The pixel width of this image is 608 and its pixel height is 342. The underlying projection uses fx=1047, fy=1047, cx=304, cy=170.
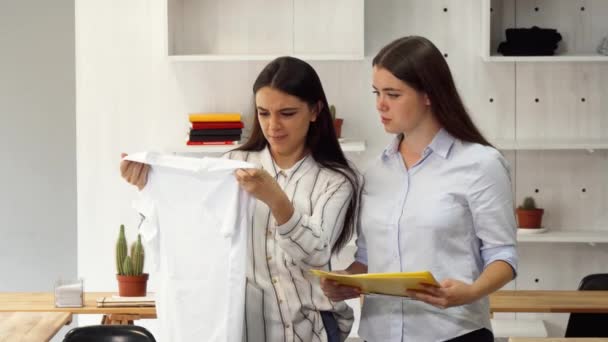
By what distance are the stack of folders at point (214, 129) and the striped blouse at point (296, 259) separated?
251cm

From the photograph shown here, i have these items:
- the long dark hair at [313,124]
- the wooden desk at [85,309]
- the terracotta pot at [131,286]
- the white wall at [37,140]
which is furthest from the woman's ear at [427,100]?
the white wall at [37,140]

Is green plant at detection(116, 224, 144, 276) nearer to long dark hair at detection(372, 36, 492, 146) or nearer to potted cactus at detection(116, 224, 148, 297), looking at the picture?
potted cactus at detection(116, 224, 148, 297)

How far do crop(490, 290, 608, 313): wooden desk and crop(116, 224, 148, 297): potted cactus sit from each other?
1461 millimetres

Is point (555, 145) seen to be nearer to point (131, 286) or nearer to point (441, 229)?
point (131, 286)

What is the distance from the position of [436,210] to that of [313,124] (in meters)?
0.42

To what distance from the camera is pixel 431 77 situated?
8.30ft

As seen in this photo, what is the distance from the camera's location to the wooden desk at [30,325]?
145 inches

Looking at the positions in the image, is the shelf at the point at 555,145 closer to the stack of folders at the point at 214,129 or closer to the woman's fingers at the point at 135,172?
the stack of folders at the point at 214,129

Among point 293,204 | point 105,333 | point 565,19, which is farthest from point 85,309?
point 565,19

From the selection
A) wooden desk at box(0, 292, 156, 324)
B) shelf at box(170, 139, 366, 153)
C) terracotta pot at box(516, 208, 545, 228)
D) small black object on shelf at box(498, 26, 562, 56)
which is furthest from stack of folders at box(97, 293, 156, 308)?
small black object on shelf at box(498, 26, 562, 56)

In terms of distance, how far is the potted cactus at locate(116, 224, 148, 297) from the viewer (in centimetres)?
439

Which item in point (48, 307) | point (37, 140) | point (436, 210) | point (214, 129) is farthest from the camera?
point (37, 140)

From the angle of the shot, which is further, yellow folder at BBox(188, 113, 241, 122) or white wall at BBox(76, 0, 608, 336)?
white wall at BBox(76, 0, 608, 336)

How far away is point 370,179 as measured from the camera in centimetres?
271
